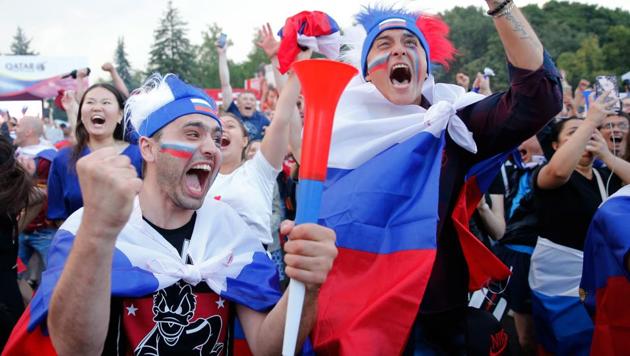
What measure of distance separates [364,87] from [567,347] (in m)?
2.39

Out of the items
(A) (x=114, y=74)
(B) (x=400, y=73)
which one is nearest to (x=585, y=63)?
(A) (x=114, y=74)

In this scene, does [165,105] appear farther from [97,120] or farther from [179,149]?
[97,120]

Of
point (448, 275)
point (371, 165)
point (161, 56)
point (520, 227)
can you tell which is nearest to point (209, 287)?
point (371, 165)

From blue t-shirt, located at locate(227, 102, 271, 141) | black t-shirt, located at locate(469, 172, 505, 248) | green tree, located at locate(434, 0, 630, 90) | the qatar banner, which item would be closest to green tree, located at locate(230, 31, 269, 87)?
green tree, located at locate(434, 0, 630, 90)

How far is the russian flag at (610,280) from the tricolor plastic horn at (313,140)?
179cm

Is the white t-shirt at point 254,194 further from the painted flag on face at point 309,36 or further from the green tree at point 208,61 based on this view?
the green tree at point 208,61

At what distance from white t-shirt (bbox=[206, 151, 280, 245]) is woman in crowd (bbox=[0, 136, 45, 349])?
3.67 ft

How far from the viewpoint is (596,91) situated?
3578mm

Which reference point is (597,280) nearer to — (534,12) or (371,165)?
(371,165)

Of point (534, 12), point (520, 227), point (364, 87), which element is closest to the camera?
point (364, 87)

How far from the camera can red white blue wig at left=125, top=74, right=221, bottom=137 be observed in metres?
2.43

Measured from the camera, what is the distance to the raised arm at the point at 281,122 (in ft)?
9.75

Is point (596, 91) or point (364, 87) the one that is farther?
point (596, 91)

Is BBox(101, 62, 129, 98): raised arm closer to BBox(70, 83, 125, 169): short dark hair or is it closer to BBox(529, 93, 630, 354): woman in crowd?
Result: BBox(70, 83, 125, 169): short dark hair
